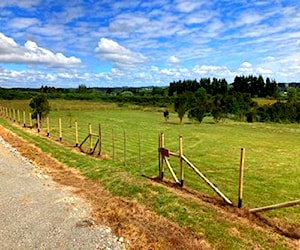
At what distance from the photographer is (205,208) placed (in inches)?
423

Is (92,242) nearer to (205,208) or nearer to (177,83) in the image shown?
(205,208)

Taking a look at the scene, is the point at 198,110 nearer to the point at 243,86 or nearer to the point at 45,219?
the point at 45,219

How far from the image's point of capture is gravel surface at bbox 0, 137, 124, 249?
8805mm

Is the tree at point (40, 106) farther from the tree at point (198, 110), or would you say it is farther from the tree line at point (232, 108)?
the tree at point (198, 110)

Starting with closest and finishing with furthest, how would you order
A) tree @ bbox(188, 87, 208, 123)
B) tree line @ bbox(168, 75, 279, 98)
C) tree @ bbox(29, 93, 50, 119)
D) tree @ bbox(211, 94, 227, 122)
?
1. tree @ bbox(29, 93, 50, 119)
2. tree @ bbox(188, 87, 208, 123)
3. tree @ bbox(211, 94, 227, 122)
4. tree line @ bbox(168, 75, 279, 98)

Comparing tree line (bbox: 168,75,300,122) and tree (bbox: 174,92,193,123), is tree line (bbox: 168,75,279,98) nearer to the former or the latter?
tree line (bbox: 168,75,300,122)

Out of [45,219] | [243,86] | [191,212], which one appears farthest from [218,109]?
[243,86]

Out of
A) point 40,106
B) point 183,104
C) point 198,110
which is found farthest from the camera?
point 198,110

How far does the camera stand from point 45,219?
10.4m

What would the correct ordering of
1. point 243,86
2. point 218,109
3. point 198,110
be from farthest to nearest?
point 243,86 → point 218,109 → point 198,110

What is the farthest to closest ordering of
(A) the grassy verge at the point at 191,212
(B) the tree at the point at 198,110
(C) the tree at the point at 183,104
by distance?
(B) the tree at the point at 198,110
(C) the tree at the point at 183,104
(A) the grassy verge at the point at 191,212

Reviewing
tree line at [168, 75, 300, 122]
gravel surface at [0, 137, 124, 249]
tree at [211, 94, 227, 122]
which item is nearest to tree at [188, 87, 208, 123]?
tree line at [168, 75, 300, 122]

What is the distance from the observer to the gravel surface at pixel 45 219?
28.9ft

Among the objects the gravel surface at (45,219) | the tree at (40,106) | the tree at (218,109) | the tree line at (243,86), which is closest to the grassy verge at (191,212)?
the gravel surface at (45,219)
